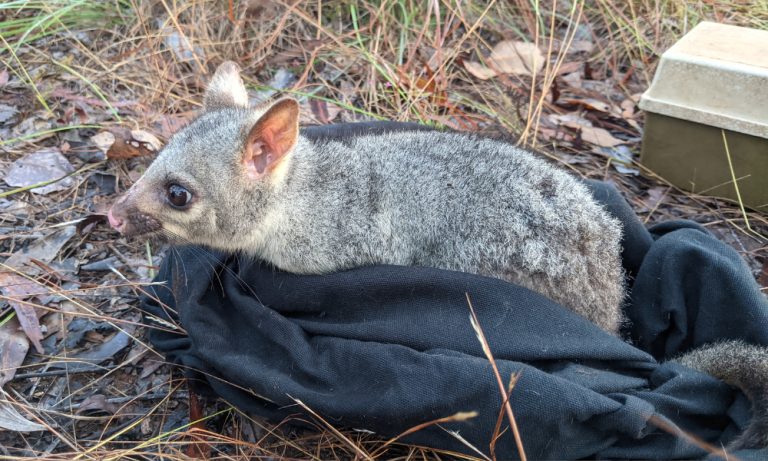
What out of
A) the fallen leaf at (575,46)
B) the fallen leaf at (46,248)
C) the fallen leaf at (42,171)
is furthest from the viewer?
the fallen leaf at (575,46)

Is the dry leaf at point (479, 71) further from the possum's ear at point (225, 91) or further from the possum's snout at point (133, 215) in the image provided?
the possum's snout at point (133, 215)

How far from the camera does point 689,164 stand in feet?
13.5

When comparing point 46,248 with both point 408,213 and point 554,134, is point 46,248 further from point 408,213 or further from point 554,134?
point 554,134

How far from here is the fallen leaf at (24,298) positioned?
300 cm

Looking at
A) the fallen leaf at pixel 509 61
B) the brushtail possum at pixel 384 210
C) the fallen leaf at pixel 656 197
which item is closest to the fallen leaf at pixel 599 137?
the fallen leaf at pixel 656 197

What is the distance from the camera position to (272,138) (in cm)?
269

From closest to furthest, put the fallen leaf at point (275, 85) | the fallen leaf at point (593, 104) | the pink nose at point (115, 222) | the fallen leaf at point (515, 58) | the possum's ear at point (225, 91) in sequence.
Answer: the pink nose at point (115, 222) < the possum's ear at point (225, 91) < the fallen leaf at point (275, 85) < the fallen leaf at point (593, 104) < the fallen leaf at point (515, 58)

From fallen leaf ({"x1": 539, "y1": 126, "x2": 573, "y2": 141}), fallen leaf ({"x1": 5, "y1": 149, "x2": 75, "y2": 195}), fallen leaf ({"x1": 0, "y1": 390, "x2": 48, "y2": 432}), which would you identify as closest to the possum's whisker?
fallen leaf ({"x1": 0, "y1": 390, "x2": 48, "y2": 432})

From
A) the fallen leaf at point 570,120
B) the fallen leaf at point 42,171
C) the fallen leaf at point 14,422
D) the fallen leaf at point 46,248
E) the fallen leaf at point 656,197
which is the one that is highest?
the fallen leaf at point 570,120

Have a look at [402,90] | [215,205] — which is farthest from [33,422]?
[402,90]

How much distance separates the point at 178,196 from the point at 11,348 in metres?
1.31

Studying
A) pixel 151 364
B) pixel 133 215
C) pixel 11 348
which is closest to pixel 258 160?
pixel 133 215

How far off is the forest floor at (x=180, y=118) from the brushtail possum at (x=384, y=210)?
0.78 m

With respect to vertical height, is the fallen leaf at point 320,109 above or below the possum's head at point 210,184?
below
